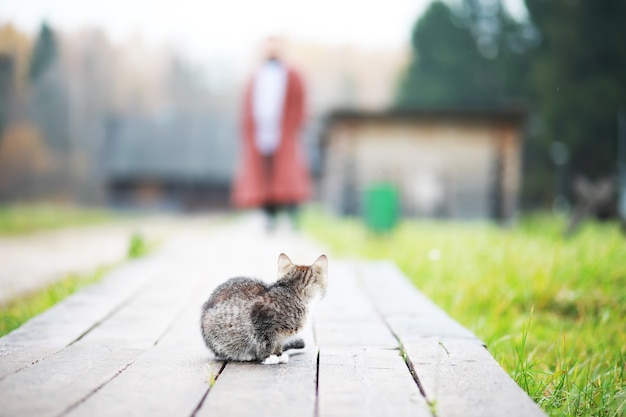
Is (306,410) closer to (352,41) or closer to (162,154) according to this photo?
(162,154)

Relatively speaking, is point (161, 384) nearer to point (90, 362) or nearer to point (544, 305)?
point (90, 362)

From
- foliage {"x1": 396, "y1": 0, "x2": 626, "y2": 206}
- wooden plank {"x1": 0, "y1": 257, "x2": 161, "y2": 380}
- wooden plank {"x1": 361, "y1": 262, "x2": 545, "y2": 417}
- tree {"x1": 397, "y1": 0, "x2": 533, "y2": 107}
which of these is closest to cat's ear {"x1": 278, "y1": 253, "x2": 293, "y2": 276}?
wooden plank {"x1": 361, "y1": 262, "x2": 545, "y2": 417}

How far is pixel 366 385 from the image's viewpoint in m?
1.91

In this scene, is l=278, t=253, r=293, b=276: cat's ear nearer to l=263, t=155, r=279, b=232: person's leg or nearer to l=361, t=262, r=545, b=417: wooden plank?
l=361, t=262, r=545, b=417: wooden plank

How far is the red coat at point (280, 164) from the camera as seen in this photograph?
→ 764cm

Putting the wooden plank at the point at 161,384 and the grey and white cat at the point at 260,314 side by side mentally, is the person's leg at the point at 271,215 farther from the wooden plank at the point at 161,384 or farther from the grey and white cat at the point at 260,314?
the grey and white cat at the point at 260,314

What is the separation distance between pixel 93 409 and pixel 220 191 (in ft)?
94.7

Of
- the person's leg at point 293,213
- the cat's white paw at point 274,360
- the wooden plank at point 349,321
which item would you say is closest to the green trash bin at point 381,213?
the person's leg at point 293,213

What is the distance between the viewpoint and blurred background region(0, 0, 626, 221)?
54.7 ft

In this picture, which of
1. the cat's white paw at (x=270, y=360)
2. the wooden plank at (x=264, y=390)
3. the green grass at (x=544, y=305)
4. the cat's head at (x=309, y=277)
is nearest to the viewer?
the wooden plank at (x=264, y=390)

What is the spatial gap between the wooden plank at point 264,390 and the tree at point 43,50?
5.37 m

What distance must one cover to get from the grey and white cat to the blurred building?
46.9ft

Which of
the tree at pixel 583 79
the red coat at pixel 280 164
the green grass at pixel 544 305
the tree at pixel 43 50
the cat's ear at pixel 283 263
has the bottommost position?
the green grass at pixel 544 305

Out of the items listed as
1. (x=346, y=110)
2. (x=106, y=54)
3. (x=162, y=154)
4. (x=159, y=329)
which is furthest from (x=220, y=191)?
(x=159, y=329)
